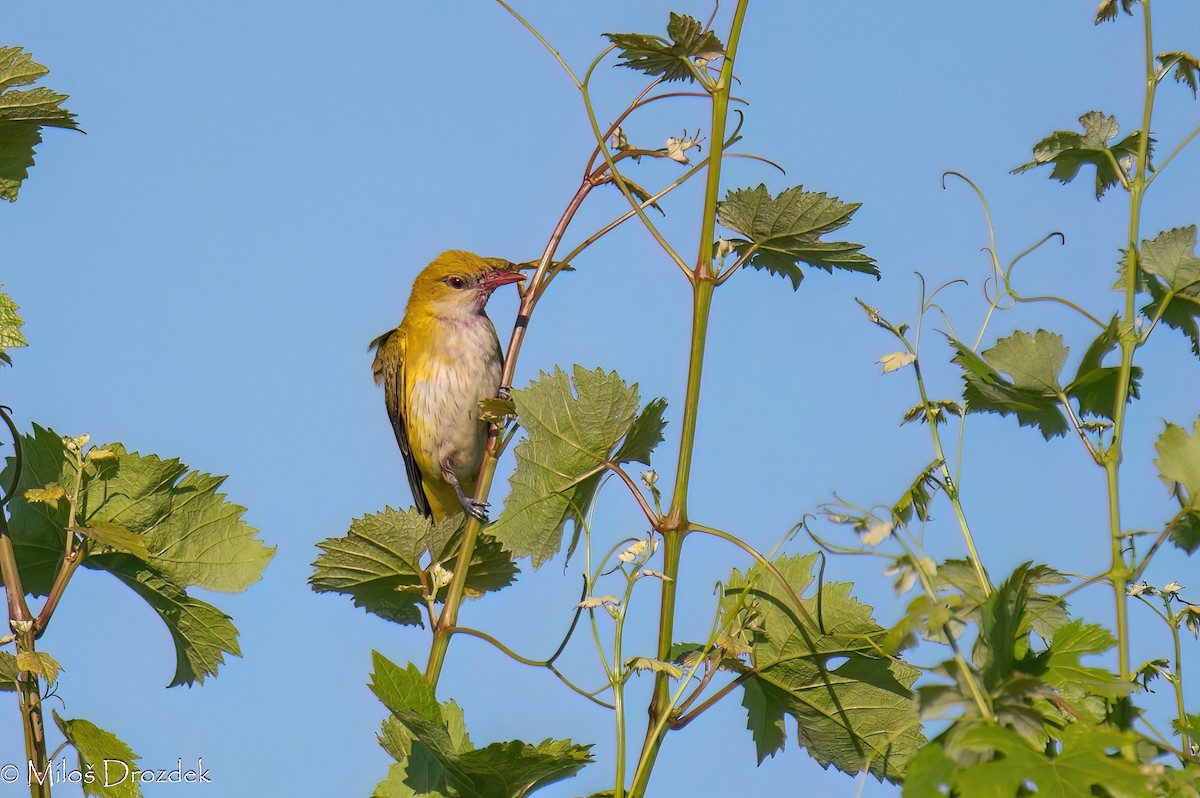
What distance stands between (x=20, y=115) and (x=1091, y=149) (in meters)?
2.43

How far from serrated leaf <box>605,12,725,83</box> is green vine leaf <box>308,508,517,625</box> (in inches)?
46.5

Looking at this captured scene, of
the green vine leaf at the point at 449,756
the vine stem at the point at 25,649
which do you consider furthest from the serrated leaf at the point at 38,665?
the green vine leaf at the point at 449,756

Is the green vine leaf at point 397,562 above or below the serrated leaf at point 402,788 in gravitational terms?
above

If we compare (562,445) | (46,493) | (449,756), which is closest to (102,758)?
(46,493)

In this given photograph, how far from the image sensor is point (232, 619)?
2996mm

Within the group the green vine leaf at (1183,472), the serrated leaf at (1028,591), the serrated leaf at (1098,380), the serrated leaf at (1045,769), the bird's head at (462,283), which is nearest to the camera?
the serrated leaf at (1045,769)

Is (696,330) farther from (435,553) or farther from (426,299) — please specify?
(426,299)

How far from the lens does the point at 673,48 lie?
277 cm

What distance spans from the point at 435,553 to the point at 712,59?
1363mm

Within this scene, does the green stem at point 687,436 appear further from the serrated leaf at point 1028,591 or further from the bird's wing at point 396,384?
the bird's wing at point 396,384

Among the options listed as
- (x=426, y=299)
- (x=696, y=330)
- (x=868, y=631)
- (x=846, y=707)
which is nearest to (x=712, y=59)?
(x=696, y=330)

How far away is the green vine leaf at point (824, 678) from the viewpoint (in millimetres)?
2768

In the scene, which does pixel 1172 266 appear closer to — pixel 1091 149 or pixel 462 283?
pixel 1091 149

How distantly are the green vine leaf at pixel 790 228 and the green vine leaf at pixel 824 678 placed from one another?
772mm
